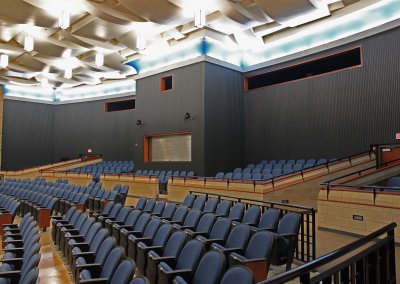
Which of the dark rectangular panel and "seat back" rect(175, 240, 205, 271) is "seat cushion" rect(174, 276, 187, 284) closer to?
"seat back" rect(175, 240, 205, 271)

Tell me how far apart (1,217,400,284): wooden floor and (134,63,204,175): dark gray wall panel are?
552 centimetres

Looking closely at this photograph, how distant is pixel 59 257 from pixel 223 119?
7.29 m

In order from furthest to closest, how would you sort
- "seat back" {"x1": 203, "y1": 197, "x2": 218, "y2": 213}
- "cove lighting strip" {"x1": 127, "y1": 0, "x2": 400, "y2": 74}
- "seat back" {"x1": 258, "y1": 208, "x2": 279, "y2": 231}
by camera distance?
1. "cove lighting strip" {"x1": 127, "y1": 0, "x2": 400, "y2": 74}
2. "seat back" {"x1": 203, "y1": 197, "x2": 218, "y2": 213}
3. "seat back" {"x1": 258, "y1": 208, "x2": 279, "y2": 231}

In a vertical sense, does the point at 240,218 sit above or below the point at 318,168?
below

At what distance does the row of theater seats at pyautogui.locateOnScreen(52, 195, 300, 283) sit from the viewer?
256 cm

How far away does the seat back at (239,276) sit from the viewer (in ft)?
6.06

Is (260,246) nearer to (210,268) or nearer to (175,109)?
(210,268)

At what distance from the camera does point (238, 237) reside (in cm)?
311

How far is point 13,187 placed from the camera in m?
8.92

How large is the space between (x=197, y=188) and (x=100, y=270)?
16.6 feet

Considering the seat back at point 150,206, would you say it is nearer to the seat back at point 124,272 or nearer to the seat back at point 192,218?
the seat back at point 192,218

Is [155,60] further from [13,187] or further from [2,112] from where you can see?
[2,112]

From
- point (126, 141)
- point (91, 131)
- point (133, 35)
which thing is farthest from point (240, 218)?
point (91, 131)

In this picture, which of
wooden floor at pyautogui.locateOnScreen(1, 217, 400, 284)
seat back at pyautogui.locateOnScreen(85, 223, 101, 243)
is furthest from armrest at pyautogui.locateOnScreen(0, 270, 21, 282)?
seat back at pyautogui.locateOnScreen(85, 223, 101, 243)
